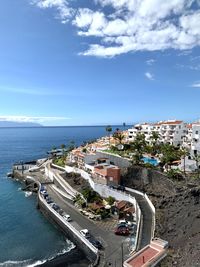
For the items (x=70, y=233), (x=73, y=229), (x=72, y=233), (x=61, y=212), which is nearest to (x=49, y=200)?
(x=61, y=212)

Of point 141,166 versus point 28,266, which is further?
point 141,166

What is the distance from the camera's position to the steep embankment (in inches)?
1192

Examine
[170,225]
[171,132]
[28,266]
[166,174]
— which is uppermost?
[171,132]

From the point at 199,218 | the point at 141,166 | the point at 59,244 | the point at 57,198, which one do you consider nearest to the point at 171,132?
the point at 141,166

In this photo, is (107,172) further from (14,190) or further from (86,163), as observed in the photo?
(14,190)

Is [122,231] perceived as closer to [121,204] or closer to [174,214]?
[174,214]

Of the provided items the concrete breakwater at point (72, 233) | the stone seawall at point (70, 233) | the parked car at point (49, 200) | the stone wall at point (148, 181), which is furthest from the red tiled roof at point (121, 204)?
the parked car at point (49, 200)

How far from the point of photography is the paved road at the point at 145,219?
35759 mm

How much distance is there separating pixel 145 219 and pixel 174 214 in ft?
14.5

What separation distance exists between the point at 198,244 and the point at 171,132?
59213 millimetres

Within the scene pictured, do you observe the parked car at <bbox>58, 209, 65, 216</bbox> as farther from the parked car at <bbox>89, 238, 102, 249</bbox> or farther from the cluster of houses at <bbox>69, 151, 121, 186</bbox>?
the cluster of houses at <bbox>69, 151, 121, 186</bbox>

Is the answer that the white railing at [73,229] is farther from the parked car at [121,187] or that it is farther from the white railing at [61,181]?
the parked car at [121,187]

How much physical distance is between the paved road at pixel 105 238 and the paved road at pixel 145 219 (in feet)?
8.60

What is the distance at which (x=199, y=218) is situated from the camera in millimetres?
38875
